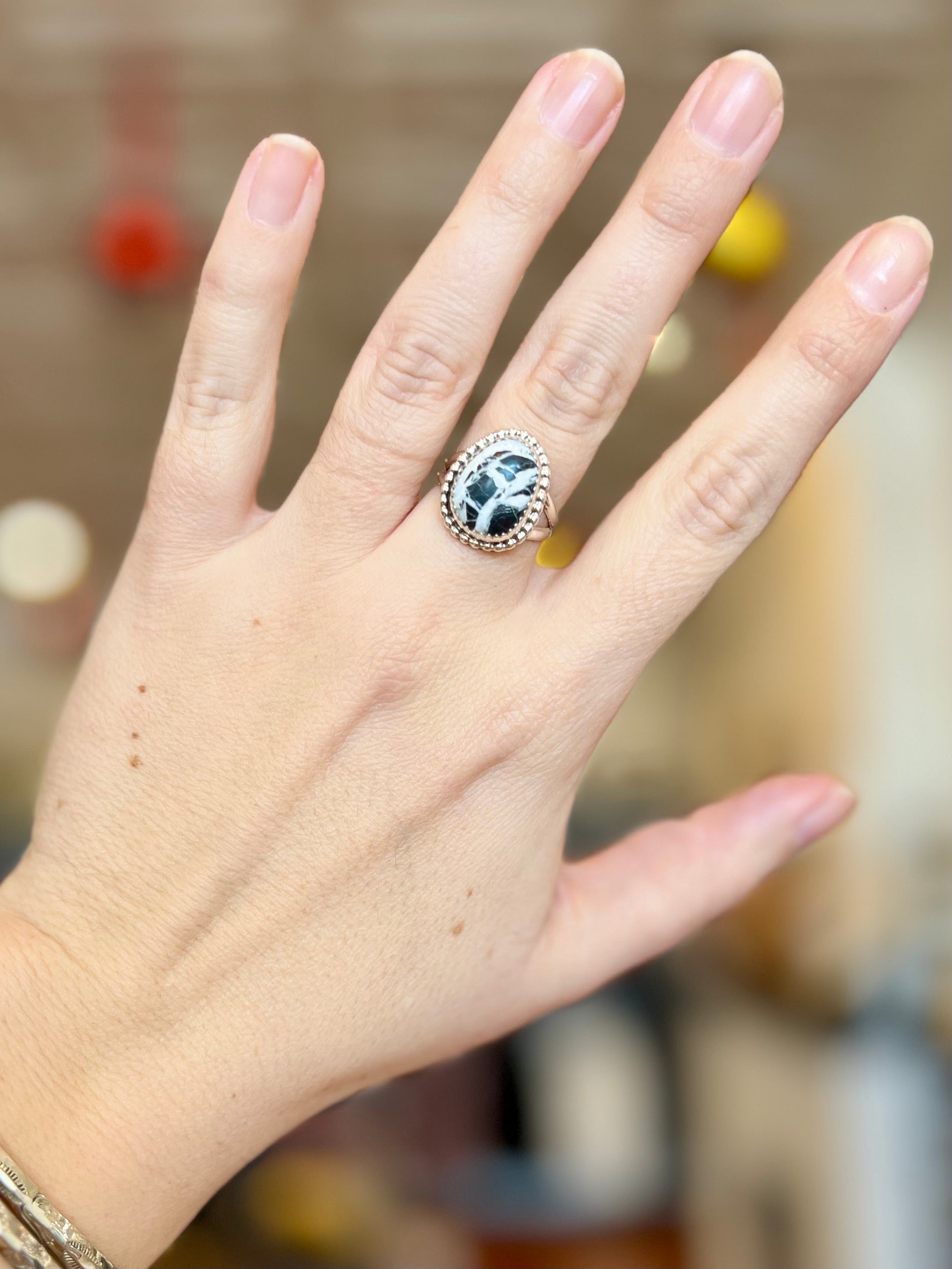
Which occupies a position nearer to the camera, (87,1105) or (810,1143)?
(87,1105)

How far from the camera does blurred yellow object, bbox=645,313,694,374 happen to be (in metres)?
2.35

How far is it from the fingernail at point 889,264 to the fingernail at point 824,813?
41 centimetres

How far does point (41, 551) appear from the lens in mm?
3436

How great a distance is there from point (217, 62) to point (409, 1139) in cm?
250

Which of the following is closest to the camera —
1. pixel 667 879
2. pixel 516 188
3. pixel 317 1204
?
pixel 516 188

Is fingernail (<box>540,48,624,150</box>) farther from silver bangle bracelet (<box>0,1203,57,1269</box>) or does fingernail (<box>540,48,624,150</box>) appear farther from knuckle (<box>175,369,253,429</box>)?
silver bangle bracelet (<box>0,1203,57,1269</box>)

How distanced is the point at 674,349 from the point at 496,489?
2032 mm

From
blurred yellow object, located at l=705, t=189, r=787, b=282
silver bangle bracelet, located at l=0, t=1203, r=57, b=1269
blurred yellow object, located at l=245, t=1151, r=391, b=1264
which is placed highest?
blurred yellow object, located at l=705, t=189, r=787, b=282

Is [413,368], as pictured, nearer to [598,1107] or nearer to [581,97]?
[581,97]

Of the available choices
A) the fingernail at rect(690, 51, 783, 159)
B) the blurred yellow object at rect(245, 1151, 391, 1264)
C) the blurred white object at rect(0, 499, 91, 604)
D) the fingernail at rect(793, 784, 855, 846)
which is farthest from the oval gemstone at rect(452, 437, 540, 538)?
the blurred white object at rect(0, 499, 91, 604)

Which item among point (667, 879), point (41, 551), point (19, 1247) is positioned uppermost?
point (41, 551)

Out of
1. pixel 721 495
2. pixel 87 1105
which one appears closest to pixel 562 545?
pixel 721 495

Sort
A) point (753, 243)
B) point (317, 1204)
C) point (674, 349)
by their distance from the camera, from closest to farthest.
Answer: point (753, 243)
point (317, 1204)
point (674, 349)

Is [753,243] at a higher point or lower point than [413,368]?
higher
